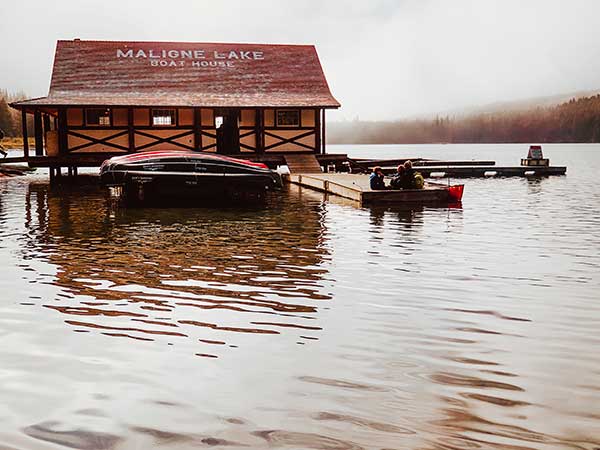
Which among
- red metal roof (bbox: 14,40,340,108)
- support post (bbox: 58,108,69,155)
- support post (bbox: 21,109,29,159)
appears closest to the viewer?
support post (bbox: 58,108,69,155)

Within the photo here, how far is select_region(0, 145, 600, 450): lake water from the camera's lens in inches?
187

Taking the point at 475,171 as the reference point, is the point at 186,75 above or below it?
above

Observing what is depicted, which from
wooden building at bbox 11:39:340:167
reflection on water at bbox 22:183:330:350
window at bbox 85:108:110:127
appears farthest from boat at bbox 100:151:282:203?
window at bbox 85:108:110:127

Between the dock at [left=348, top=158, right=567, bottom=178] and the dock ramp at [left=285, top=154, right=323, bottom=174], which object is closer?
the dock ramp at [left=285, top=154, right=323, bottom=174]

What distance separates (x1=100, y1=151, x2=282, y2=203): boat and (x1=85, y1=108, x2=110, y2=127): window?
1120cm

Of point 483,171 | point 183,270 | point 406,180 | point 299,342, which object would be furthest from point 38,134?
point 299,342

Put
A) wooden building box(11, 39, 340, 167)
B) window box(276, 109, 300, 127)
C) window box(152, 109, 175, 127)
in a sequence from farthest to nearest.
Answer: window box(276, 109, 300, 127), window box(152, 109, 175, 127), wooden building box(11, 39, 340, 167)

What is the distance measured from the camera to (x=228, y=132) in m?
35.5

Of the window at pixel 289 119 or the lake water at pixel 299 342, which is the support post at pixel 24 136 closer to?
the window at pixel 289 119

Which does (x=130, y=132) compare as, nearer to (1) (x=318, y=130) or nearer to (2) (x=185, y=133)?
(2) (x=185, y=133)

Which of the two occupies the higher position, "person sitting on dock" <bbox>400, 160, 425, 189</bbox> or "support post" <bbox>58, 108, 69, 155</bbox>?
"support post" <bbox>58, 108, 69, 155</bbox>

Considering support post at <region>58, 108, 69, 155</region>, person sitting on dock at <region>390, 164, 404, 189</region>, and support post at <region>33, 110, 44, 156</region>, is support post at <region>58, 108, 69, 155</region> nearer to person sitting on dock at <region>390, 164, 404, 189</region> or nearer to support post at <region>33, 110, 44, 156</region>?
support post at <region>33, 110, 44, 156</region>

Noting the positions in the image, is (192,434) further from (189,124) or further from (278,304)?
(189,124)

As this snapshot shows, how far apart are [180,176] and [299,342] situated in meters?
16.9
